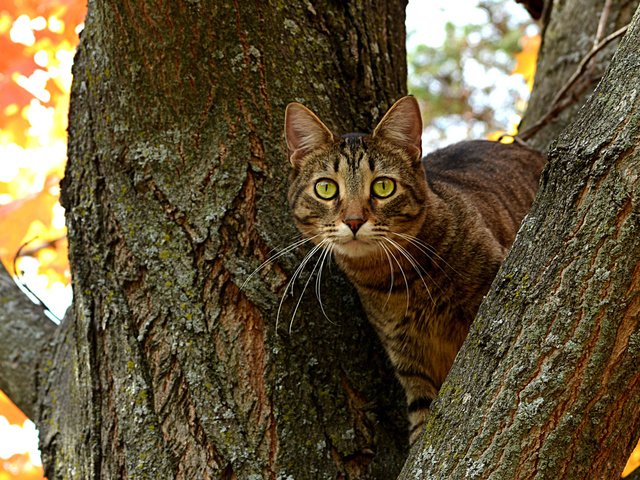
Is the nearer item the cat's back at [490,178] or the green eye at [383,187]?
the green eye at [383,187]

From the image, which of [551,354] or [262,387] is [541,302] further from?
[262,387]

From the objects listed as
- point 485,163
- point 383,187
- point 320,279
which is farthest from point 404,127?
point 485,163

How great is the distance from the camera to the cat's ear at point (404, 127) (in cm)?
261

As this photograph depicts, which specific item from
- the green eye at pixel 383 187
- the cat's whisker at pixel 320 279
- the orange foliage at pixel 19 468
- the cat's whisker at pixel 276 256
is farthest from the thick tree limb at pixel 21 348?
the orange foliage at pixel 19 468

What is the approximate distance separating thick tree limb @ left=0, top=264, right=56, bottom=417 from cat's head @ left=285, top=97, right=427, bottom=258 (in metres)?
1.11

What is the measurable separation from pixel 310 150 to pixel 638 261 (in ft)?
4.40

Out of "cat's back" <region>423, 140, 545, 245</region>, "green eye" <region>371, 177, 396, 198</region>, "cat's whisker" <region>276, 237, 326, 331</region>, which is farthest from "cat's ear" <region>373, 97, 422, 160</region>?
"cat's whisker" <region>276, 237, 326, 331</region>

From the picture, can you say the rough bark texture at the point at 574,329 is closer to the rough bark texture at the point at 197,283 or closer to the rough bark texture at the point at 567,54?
the rough bark texture at the point at 197,283

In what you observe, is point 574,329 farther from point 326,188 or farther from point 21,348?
point 21,348

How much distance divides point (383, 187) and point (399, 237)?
0.62 feet

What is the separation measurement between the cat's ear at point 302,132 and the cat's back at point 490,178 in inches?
21.3

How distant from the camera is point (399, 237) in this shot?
105 inches

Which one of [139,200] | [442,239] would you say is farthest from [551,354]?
[139,200]

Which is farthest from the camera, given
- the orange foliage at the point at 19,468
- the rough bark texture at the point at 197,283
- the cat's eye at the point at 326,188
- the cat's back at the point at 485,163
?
the orange foliage at the point at 19,468
